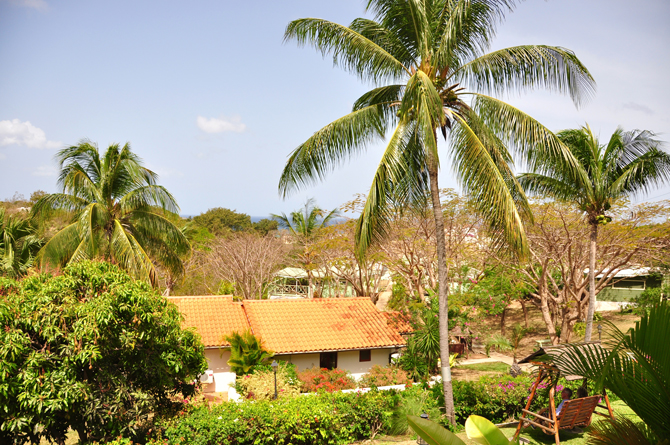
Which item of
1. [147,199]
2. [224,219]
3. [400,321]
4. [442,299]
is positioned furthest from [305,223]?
[224,219]

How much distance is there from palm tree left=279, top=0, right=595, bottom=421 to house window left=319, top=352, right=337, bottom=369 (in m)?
7.71

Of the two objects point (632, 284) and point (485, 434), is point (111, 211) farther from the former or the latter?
point (632, 284)

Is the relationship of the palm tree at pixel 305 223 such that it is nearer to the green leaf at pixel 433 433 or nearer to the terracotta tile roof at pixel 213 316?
the terracotta tile roof at pixel 213 316

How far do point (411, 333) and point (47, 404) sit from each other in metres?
14.7

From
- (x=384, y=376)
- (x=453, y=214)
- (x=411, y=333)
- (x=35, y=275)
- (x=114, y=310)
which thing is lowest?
(x=384, y=376)

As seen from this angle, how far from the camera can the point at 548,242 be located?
64.7ft

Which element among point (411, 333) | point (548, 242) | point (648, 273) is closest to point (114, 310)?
point (411, 333)

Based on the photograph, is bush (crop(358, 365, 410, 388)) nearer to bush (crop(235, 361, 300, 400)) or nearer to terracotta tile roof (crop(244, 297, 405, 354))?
terracotta tile roof (crop(244, 297, 405, 354))

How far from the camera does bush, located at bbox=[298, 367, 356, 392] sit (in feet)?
51.0

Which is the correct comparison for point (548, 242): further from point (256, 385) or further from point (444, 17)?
point (256, 385)

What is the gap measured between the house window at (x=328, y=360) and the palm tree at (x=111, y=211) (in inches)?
283

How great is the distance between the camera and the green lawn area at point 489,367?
20250 millimetres

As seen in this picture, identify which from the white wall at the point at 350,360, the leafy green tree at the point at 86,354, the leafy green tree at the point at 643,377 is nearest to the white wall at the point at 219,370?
the white wall at the point at 350,360

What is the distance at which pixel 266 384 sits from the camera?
49.2ft
